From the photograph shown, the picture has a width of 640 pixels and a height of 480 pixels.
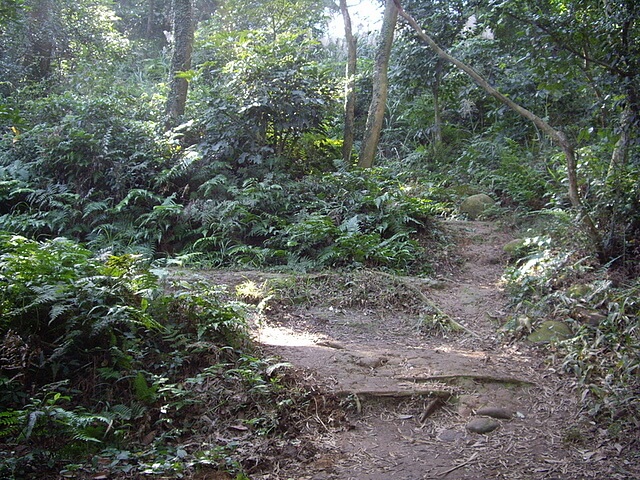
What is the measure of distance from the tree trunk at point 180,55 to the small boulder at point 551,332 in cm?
838

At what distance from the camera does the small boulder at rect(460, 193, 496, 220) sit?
10.9 m

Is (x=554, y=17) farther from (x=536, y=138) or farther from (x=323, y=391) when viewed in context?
(x=536, y=138)

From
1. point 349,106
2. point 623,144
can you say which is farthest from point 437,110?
point 623,144

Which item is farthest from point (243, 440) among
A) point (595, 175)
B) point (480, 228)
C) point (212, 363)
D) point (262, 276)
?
point (480, 228)

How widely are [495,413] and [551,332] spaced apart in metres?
1.65

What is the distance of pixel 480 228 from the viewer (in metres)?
10.0

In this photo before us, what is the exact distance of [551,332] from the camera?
5.49m

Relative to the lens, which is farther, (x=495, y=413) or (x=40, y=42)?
(x=40, y=42)

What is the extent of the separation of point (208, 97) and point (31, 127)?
3.56m

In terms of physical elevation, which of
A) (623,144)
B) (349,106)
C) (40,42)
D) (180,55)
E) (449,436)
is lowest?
(449,436)

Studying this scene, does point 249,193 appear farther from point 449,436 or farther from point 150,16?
point 150,16

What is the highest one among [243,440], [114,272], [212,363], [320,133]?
[320,133]

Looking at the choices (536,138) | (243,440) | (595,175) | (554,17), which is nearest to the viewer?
(243,440)

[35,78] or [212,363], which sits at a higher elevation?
[35,78]
